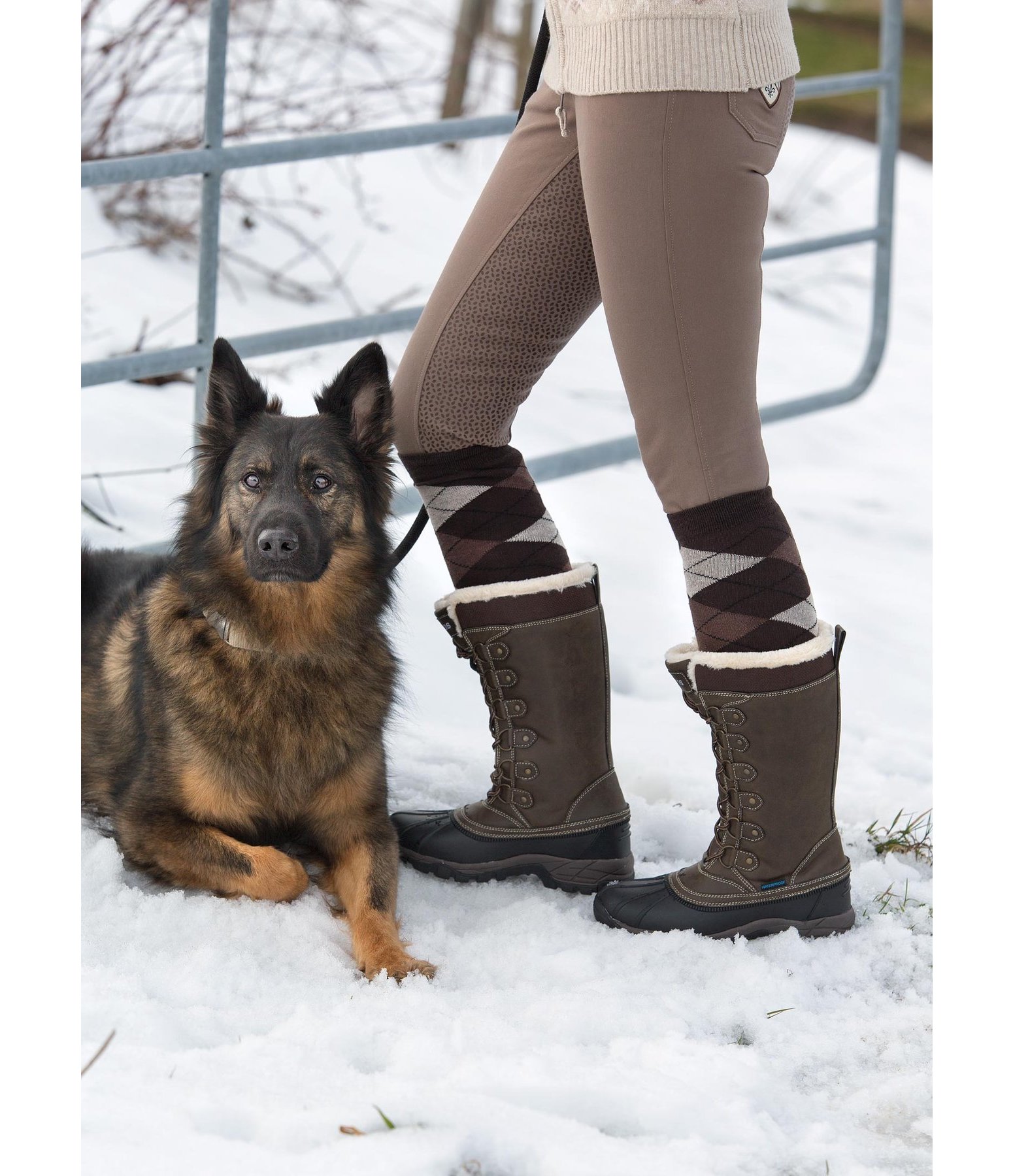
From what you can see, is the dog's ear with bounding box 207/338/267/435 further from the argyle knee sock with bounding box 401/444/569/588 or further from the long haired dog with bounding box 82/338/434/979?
the argyle knee sock with bounding box 401/444/569/588

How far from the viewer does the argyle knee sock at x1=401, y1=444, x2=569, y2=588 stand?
7.23ft

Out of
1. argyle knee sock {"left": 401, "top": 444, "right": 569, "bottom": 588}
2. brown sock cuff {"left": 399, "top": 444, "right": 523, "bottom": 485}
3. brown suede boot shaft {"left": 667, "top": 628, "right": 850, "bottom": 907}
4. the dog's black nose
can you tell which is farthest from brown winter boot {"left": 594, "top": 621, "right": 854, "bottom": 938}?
the dog's black nose

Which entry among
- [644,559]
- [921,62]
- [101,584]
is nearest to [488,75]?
[644,559]

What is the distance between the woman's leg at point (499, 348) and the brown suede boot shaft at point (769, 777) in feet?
1.37

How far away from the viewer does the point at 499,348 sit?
209 centimetres

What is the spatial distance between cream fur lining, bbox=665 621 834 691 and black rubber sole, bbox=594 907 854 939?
1.45ft

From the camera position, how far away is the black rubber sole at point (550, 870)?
233 cm

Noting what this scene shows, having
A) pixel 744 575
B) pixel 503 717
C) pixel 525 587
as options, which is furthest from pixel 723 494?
pixel 503 717

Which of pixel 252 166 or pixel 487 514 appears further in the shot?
pixel 252 166

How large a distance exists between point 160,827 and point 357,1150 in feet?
2.96

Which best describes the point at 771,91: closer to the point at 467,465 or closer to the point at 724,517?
the point at 724,517

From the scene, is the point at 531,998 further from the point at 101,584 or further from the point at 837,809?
the point at 101,584

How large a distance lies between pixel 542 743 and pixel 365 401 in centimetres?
74

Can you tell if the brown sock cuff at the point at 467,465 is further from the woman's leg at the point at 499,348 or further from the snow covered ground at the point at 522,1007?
the snow covered ground at the point at 522,1007
